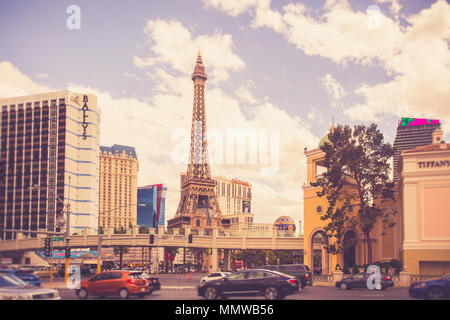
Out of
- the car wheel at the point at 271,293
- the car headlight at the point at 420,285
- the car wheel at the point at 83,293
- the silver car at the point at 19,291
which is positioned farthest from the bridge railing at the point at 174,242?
the silver car at the point at 19,291

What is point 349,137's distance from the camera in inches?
2218

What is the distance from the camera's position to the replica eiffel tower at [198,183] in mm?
130875

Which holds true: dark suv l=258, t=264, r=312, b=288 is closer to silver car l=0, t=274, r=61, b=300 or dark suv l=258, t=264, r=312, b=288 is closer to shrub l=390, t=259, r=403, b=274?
shrub l=390, t=259, r=403, b=274

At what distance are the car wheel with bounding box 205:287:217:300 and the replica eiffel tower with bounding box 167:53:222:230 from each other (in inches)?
3703

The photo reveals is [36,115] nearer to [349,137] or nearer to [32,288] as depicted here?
[349,137]

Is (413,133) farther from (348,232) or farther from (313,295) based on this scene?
(313,295)

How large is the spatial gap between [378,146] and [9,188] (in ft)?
359

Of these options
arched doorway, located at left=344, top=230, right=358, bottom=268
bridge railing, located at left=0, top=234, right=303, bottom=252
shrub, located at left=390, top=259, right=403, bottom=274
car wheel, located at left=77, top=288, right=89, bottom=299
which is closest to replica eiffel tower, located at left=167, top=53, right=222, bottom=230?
bridge railing, located at left=0, top=234, right=303, bottom=252

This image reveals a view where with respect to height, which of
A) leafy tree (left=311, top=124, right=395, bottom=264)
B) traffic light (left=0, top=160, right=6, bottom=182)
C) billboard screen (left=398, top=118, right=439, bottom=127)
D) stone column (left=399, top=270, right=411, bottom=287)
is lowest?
stone column (left=399, top=270, right=411, bottom=287)

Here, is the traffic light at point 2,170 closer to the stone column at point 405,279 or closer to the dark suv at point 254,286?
the stone column at point 405,279

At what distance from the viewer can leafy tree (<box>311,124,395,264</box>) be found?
54.0 m

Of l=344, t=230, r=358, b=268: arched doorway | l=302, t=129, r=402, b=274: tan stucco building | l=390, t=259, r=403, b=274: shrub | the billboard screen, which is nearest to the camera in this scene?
l=390, t=259, r=403, b=274: shrub

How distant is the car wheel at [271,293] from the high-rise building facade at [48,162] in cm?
11279
